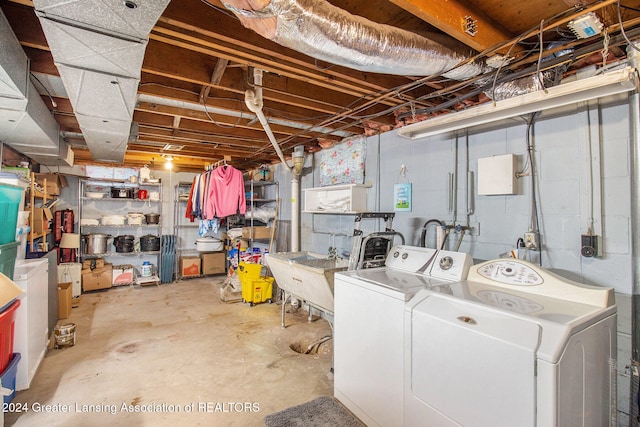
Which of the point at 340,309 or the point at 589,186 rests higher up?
the point at 589,186

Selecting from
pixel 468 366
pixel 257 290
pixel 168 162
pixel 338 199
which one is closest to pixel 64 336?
pixel 257 290

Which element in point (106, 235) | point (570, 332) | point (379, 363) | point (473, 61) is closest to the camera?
point (570, 332)

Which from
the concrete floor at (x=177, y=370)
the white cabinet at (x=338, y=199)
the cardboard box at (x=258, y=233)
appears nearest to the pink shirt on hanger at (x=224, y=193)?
the cardboard box at (x=258, y=233)

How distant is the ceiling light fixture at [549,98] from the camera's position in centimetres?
142

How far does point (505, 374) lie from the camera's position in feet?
4.10

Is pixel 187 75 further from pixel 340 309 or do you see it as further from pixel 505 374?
pixel 505 374

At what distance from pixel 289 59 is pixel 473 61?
3.52 feet

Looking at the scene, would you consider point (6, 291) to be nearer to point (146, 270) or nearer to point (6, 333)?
point (6, 333)

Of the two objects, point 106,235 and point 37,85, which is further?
point 106,235

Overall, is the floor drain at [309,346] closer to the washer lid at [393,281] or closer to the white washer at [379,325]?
the white washer at [379,325]

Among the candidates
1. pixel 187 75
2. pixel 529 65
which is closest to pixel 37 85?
pixel 187 75

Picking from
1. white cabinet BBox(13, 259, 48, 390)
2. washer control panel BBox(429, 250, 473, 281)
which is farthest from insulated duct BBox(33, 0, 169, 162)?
washer control panel BBox(429, 250, 473, 281)

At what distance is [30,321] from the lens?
2.51 metres

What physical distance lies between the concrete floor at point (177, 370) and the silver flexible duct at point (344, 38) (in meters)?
2.35
